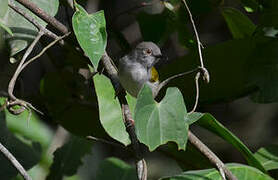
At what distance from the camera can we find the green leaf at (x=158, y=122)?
5.86ft

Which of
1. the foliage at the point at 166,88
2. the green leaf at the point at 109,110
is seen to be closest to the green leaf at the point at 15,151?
the foliage at the point at 166,88

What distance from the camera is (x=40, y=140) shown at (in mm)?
2826

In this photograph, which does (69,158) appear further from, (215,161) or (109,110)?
(215,161)

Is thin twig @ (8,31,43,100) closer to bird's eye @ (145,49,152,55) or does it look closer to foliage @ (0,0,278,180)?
foliage @ (0,0,278,180)

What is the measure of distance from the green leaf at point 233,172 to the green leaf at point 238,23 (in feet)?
2.40

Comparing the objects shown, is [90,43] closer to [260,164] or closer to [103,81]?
[103,81]

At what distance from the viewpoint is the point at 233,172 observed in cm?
214

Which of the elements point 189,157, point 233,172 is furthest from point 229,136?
point 189,157

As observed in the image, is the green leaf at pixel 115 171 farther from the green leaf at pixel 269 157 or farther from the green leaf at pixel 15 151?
the green leaf at pixel 269 157

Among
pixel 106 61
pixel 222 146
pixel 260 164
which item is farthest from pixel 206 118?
pixel 222 146

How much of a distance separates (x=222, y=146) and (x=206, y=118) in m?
2.74

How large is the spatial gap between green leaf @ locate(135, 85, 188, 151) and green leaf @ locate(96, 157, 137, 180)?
0.74 m

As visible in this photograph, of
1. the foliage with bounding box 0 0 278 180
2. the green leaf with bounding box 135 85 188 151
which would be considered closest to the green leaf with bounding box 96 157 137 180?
the foliage with bounding box 0 0 278 180

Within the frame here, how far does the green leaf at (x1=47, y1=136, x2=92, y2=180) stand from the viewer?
8.65 feet
